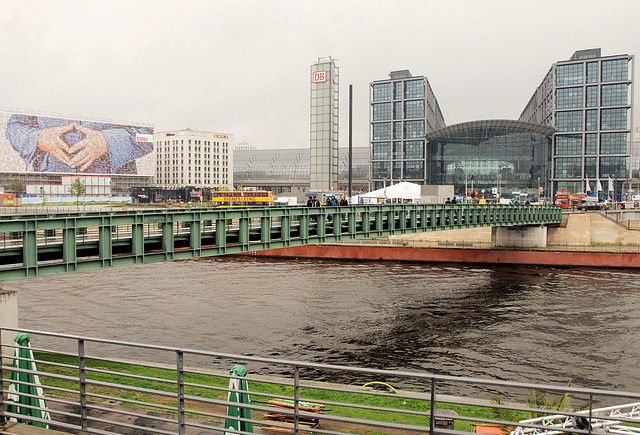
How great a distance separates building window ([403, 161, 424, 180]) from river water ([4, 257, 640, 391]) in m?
96.0

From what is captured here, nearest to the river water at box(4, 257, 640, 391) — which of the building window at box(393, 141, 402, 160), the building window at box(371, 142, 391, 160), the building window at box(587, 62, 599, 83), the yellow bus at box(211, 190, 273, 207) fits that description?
the yellow bus at box(211, 190, 273, 207)

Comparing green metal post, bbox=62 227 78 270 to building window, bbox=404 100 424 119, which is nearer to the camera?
green metal post, bbox=62 227 78 270

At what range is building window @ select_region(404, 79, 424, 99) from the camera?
147375 mm

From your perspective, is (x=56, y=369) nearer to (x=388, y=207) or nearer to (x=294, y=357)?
(x=294, y=357)

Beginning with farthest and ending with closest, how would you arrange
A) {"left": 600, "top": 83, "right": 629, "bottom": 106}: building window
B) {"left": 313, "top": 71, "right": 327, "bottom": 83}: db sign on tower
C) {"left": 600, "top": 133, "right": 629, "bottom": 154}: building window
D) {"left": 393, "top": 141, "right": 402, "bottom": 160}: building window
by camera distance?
{"left": 393, "top": 141, "right": 402, "bottom": 160}: building window
{"left": 600, "top": 133, "right": 629, "bottom": 154}: building window
{"left": 600, "top": 83, "right": 629, "bottom": 106}: building window
{"left": 313, "top": 71, "right": 327, "bottom": 83}: db sign on tower

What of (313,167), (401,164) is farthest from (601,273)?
(401,164)

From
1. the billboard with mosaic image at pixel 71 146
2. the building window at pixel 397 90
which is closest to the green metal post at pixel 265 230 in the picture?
the building window at pixel 397 90

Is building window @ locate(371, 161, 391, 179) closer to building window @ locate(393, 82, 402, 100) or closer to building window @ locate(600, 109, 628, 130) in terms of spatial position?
building window @ locate(393, 82, 402, 100)

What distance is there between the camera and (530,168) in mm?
136750

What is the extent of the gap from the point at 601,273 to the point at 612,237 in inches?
509

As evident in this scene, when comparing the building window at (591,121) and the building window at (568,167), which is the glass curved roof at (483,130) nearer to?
the building window at (568,167)

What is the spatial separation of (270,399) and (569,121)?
13646 cm

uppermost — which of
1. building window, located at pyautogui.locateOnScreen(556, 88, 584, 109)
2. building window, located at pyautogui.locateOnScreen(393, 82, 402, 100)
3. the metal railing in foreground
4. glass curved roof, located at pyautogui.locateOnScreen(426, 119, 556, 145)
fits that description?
building window, located at pyautogui.locateOnScreen(393, 82, 402, 100)

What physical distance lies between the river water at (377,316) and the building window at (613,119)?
89706mm
